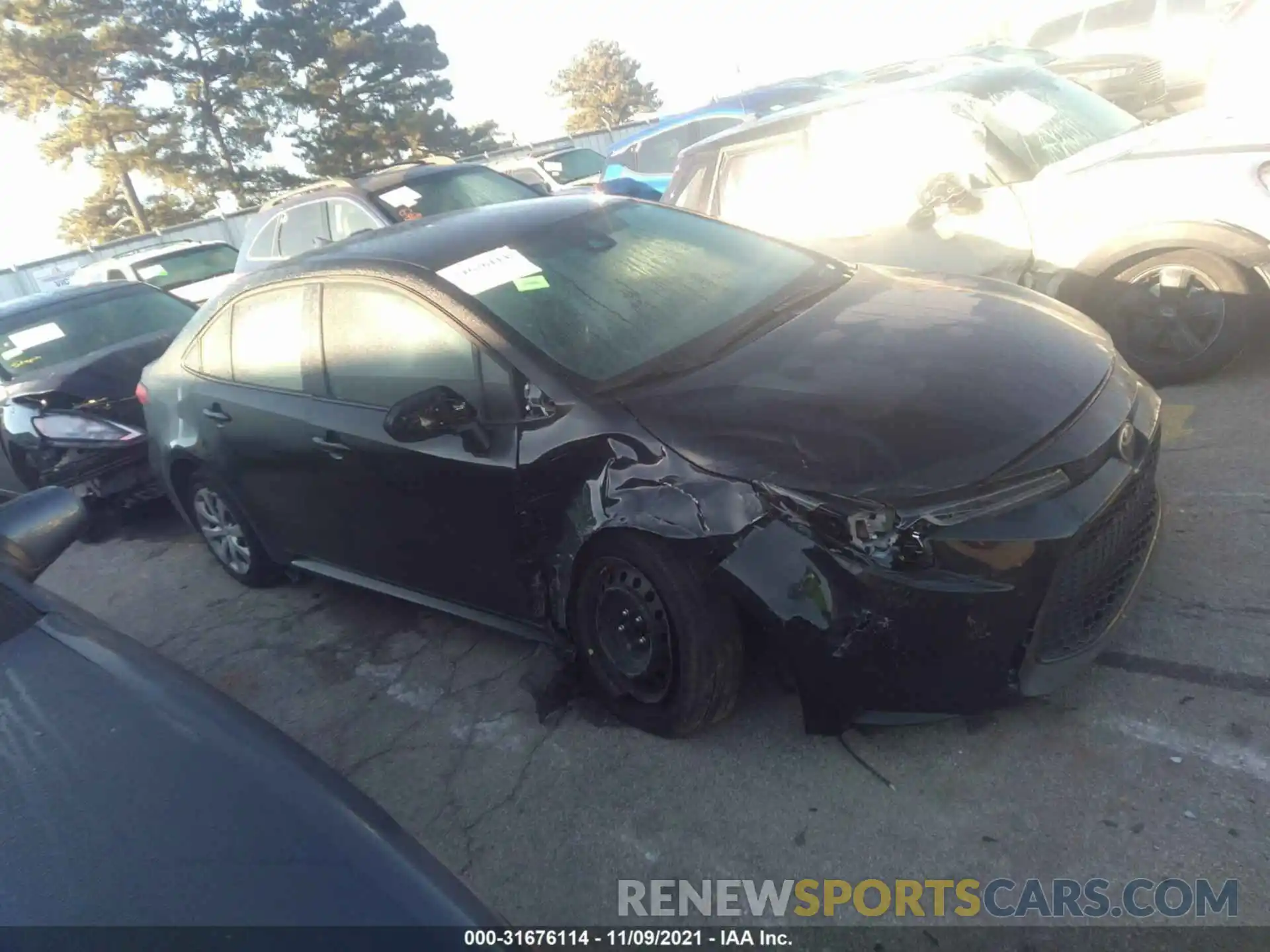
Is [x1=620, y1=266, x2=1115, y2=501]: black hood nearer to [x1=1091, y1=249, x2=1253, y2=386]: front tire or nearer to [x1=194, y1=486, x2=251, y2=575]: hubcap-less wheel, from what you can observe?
[x1=1091, y1=249, x2=1253, y2=386]: front tire

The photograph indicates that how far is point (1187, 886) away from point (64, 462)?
6109mm

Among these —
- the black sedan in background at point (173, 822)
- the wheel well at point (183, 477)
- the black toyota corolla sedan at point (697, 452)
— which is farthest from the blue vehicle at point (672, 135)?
the black sedan in background at point (173, 822)

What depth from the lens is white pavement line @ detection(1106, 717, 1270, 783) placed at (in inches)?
92.0

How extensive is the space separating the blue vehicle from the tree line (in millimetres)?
20313

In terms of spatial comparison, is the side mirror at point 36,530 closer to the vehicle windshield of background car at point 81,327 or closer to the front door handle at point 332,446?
the front door handle at point 332,446

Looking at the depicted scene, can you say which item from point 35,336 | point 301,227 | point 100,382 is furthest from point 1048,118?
point 35,336

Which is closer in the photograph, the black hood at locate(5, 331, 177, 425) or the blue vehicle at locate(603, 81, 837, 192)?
the black hood at locate(5, 331, 177, 425)

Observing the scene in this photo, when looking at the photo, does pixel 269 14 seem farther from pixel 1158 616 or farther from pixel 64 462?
pixel 1158 616

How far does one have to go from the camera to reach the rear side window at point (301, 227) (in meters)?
8.56

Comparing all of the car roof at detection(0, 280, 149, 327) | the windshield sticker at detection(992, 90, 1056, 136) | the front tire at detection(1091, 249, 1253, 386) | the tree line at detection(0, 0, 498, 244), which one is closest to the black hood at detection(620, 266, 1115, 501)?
the front tire at detection(1091, 249, 1253, 386)

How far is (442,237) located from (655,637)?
1887 millimetres

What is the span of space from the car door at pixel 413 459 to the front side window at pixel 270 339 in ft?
0.75

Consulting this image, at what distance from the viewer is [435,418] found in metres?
2.96

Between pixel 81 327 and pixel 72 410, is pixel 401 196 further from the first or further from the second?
pixel 72 410
